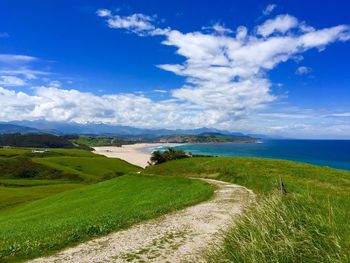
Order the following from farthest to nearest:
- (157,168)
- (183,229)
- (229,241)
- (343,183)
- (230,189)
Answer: (157,168)
(343,183)
(230,189)
(183,229)
(229,241)

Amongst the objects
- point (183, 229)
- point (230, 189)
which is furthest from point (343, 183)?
point (183, 229)

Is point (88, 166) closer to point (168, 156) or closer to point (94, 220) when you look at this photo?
point (168, 156)

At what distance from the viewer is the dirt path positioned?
15.2m

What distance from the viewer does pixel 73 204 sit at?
143 ft

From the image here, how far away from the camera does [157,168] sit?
67.2 meters

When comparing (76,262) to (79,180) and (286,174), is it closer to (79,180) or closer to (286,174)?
(286,174)

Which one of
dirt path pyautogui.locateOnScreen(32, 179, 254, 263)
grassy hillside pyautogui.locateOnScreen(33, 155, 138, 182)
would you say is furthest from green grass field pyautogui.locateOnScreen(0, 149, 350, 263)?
grassy hillside pyautogui.locateOnScreen(33, 155, 138, 182)

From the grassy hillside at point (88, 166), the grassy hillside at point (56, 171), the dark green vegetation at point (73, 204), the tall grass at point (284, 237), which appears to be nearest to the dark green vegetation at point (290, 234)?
the tall grass at point (284, 237)

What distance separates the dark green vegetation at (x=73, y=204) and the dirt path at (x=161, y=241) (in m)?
1.29

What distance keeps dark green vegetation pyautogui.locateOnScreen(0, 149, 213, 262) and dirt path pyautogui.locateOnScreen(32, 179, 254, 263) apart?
1288 millimetres

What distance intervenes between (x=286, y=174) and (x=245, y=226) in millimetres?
40506

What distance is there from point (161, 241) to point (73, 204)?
28.7 metres

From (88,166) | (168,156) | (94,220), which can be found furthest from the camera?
(88,166)

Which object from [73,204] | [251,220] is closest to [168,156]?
[73,204]
